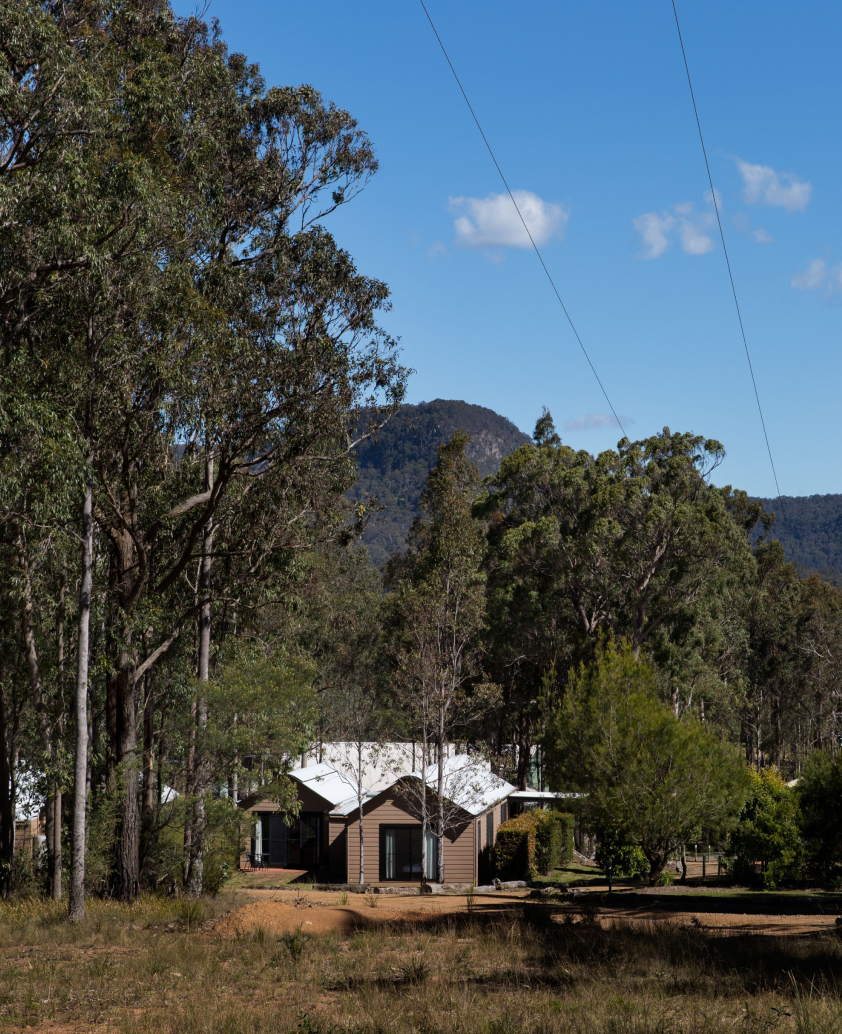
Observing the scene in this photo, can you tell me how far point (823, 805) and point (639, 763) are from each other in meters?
4.92

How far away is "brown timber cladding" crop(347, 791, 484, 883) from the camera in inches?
1254

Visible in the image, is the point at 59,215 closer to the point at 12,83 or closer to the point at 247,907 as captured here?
the point at 12,83

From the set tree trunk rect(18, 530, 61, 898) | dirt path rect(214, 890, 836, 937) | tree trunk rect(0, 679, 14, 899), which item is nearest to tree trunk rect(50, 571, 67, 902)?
tree trunk rect(18, 530, 61, 898)

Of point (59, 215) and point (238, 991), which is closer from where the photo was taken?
point (238, 991)

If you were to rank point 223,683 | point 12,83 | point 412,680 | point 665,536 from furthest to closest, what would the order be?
1. point 665,536
2. point 412,680
3. point 223,683
4. point 12,83

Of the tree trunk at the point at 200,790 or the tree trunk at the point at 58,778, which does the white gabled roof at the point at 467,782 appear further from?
the tree trunk at the point at 58,778

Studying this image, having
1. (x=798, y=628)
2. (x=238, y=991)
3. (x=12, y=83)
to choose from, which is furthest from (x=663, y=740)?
(x=798, y=628)

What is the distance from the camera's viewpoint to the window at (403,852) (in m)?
32.3

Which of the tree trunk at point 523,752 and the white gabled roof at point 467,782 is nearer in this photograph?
the white gabled roof at point 467,782

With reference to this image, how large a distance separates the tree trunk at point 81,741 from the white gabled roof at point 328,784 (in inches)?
685

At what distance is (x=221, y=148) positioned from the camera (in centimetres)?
2242

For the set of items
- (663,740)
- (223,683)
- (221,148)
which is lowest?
(663,740)

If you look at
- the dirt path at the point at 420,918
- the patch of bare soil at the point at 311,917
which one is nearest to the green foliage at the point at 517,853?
the dirt path at the point at 420,918

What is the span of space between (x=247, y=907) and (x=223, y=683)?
214 inches
